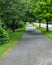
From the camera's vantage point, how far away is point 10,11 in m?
26.7

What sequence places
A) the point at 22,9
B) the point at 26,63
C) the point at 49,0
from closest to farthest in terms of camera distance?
the point at 26,63, the point at 22,9, the point at 49,0

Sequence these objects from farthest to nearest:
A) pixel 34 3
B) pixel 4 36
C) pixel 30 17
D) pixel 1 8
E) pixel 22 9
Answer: pixel 30 17 → pixel 34 3 → pixel 22 9 → pixel 1 8 → pixel 4 36

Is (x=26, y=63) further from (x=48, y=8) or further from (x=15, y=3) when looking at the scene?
(x=48, y=8)

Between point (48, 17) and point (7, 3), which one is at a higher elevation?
point (7, 3)

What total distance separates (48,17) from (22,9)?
10201mm

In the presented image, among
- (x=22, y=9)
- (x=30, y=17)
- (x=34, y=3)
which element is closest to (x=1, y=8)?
(x=22, y=9)

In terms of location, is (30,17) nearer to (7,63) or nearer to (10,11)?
(10,11)

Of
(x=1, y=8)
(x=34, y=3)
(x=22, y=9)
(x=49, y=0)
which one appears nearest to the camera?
(x=1, y=8)

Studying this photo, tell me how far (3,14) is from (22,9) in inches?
151

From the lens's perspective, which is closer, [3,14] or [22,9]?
[3,14]

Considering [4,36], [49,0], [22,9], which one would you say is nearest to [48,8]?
[49,0]

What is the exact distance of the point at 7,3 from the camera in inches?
1022

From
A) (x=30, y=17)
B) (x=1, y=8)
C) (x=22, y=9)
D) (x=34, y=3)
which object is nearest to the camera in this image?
(x=1, y=8)

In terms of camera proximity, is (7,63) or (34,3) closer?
(7,63)
